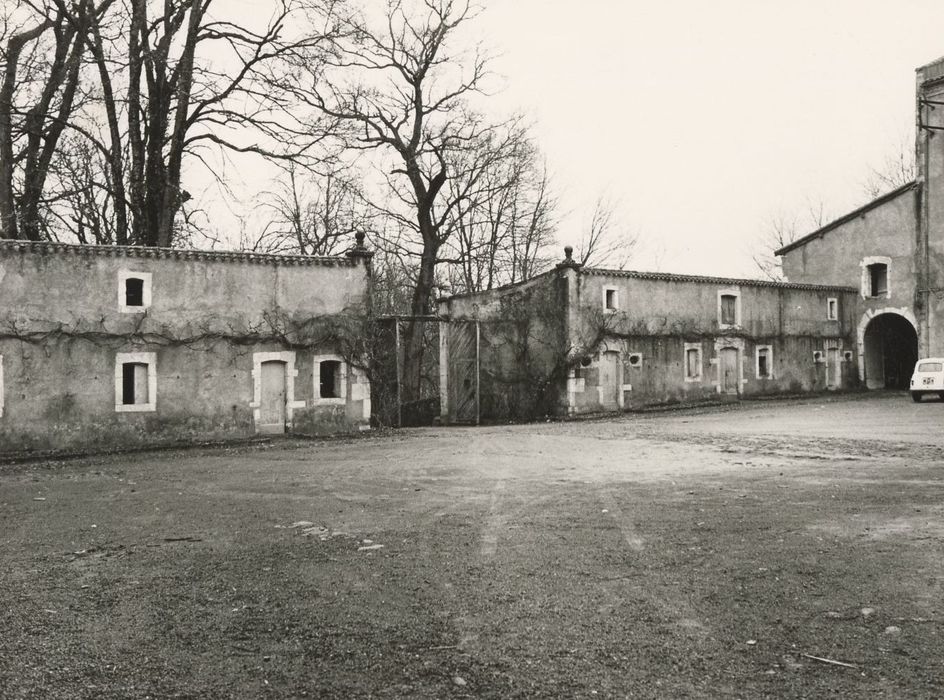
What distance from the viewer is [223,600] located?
253 inches

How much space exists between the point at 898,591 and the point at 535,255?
37537 mm

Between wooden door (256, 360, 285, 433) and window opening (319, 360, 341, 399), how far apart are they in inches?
47.0

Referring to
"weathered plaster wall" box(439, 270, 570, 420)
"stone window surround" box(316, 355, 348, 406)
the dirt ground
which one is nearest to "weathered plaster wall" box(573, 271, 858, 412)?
"weathered plaster wall" box(439, 270, 570, 420)

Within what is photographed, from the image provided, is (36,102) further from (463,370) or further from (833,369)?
(833,369)

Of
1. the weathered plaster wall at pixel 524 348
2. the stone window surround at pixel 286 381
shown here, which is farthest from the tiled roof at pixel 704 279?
the stone window surround at pixel 286 381

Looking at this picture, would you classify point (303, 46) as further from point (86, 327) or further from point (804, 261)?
point (804, 261)

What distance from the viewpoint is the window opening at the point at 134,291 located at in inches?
845

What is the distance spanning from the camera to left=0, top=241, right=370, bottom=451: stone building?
66.5 ft

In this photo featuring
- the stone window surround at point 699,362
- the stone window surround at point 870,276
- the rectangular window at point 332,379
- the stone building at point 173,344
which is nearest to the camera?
the stone building at point 173,344

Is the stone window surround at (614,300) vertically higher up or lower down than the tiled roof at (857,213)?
lower down

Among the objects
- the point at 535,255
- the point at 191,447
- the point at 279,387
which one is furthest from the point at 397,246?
the point at 191,447

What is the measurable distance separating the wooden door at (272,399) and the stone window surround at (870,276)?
25.8 metres

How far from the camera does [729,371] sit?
33.2 meters

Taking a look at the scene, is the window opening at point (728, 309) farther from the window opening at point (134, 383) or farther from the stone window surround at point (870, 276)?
the window opening at point (134, 383)
